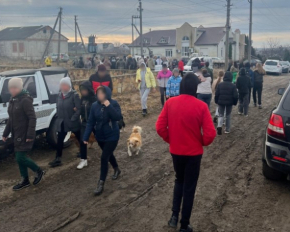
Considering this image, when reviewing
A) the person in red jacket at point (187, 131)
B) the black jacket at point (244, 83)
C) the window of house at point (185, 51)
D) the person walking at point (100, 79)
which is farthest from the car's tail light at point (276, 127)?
the window of house at point (185, 51)

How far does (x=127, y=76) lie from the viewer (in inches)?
692

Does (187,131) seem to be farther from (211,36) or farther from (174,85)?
(211,36)

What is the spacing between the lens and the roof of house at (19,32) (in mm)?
76438

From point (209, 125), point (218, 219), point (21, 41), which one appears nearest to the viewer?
point (209, 125)

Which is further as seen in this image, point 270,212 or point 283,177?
point 283,177

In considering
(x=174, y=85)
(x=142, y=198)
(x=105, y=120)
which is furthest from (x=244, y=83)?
(x=142, y=198)

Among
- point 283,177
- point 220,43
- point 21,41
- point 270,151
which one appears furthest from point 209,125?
point 21,41

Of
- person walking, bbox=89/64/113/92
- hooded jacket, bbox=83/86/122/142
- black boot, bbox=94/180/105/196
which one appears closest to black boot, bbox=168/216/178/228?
black boot, bbox=94/180/105/196

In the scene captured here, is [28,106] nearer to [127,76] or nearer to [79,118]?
A: [79,118]

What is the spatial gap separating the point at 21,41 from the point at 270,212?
77954 millimetres

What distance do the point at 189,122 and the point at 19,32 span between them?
3241 inches

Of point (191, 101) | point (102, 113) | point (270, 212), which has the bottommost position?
point (270, 212)

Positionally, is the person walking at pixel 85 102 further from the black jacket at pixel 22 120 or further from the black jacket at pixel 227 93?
the black jacket at pixel 227 93

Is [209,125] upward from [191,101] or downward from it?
downward
